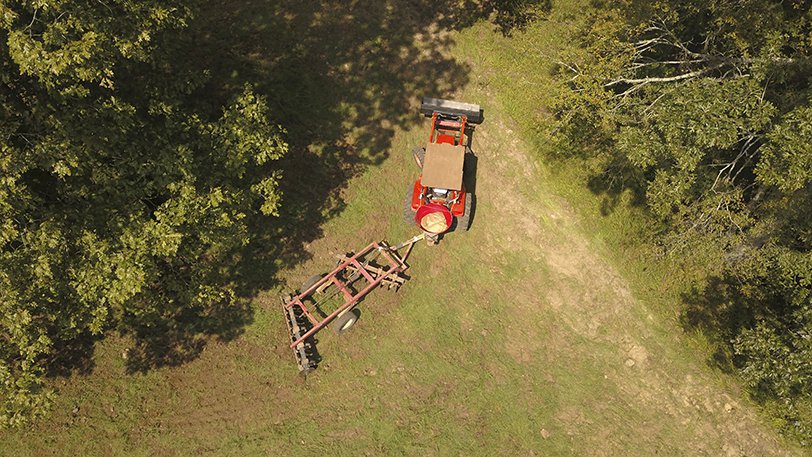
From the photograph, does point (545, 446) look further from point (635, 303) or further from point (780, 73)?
point (780, 73)

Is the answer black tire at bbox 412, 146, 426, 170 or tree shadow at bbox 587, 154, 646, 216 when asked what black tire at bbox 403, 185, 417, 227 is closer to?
black tire at bbox 412, 146, 426, 170

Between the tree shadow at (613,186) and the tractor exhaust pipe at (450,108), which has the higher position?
the tractor exhaust pipe at (450,108)

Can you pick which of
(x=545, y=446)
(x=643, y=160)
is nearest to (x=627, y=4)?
(x=643, y=160)

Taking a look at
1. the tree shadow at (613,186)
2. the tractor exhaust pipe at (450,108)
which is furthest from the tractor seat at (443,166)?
the tree shadow at (613,186)

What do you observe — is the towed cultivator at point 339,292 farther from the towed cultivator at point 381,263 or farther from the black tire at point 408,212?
the black tire at point 408,212

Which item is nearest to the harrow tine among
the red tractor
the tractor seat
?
the red tractor

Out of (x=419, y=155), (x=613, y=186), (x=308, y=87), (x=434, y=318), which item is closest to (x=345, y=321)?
(x=434, y=318)
